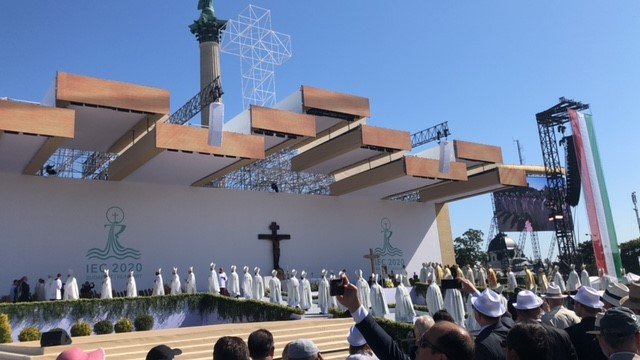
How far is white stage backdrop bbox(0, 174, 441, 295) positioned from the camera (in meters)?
16.9

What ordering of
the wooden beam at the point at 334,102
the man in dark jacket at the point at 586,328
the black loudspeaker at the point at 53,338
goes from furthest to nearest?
the wooden beam at the point at 334,102 < the black loudspeaker at the point at 53,338 < the man in dark jacket at the point at 586,328

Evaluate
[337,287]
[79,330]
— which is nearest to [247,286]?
[79,330]

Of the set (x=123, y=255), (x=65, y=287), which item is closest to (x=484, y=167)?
(x=123, y=255)

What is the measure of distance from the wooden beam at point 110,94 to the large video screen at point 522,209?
94.2 feet

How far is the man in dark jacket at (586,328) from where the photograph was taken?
3014 mm

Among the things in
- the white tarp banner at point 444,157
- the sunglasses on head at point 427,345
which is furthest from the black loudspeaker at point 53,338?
the white tarp banner at point 444,157

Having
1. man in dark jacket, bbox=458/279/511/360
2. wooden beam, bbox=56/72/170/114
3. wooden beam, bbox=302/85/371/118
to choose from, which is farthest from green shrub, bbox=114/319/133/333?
man in dark jacket, bbox=458/279/511/360

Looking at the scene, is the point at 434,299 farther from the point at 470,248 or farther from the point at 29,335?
the point at 470,248

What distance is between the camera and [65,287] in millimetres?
14938

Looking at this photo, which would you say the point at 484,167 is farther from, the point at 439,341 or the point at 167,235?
the point at 439,341

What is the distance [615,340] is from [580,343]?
0.99 m

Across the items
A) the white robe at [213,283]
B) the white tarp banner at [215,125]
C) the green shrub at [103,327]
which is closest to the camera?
the green shrub at [103,327]

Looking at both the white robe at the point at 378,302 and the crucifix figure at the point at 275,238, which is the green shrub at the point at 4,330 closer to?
the white robe at the point at 378,302

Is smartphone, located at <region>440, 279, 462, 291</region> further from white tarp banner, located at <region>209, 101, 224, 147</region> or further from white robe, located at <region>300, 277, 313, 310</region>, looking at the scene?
white tarp banner, located at <region>209, 101, 224, 147</region>
